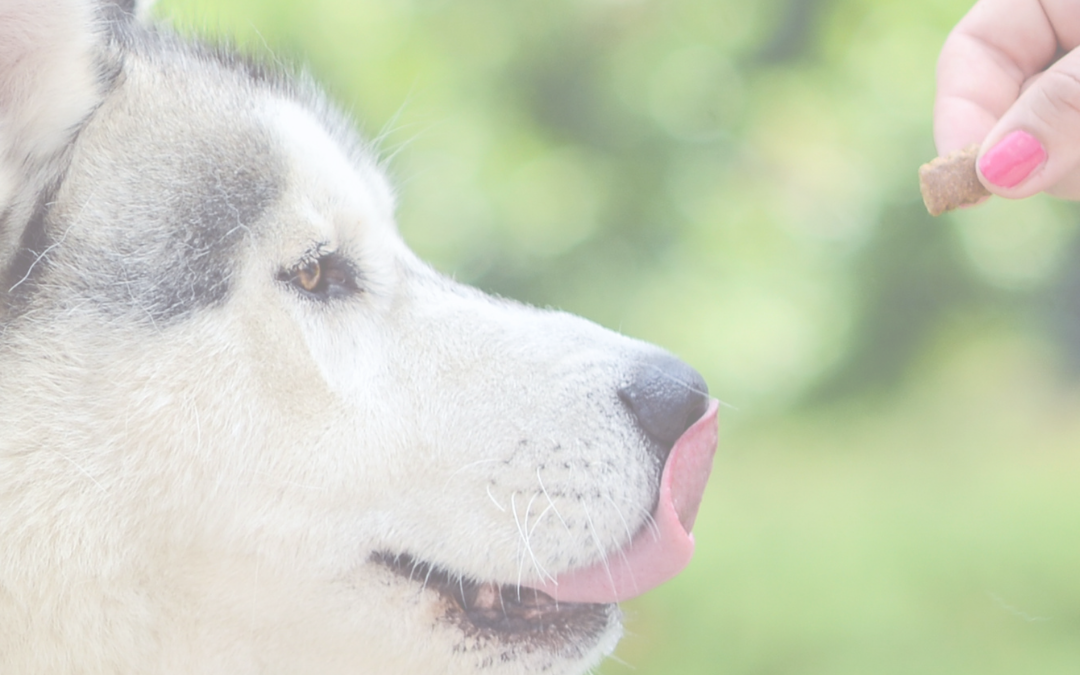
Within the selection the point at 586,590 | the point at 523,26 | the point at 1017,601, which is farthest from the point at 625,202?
the point at 586,590

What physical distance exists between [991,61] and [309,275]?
47.0 inches

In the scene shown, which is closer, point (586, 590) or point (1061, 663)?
point (586, 590)

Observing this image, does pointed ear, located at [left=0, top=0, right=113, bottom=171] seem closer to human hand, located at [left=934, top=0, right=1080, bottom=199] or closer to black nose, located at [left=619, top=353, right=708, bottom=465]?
black nose, located at [left=619, top=353, right=708, bottom=465]

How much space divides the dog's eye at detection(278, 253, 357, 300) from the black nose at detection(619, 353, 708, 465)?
467 millimetres

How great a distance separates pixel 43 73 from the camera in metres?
1.49

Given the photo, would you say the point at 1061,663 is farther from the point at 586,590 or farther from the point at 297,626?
the point at 297,626

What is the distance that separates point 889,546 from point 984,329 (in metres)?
2.35

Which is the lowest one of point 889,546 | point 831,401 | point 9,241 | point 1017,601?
point 831,401

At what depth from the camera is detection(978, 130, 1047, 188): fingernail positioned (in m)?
1.50

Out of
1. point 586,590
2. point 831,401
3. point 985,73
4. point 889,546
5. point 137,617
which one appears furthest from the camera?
point 831,401

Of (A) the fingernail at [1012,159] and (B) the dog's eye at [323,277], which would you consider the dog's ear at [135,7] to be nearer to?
(B) the dog's eye at [323,277]

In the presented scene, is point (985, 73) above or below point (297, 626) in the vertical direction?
above

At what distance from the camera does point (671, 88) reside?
5.01 m

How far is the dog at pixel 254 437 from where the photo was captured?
4.71 ft
